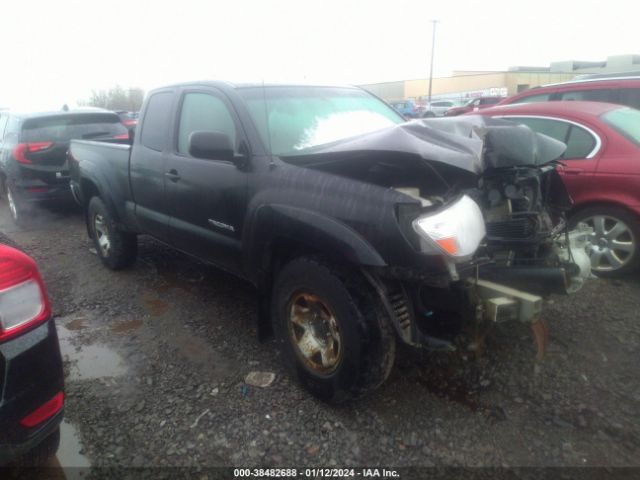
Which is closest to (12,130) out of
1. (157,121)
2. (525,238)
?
(157,121)

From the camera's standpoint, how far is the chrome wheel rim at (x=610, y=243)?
4.14 m

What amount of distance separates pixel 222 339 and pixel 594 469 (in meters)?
2.51

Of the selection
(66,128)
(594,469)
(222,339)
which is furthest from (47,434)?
(66,128)

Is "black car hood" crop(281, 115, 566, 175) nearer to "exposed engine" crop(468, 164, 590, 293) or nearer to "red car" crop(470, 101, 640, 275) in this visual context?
"exposed engine" crop(468, 164, 590, 293)

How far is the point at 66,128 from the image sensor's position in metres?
7.35

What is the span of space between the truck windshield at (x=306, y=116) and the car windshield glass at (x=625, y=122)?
2.10m

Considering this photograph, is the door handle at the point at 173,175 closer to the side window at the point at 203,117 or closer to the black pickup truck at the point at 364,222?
the black pickup truck at the point at 364,222

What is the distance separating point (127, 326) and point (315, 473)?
2.31 m

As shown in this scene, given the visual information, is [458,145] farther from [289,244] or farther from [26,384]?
[26,384]

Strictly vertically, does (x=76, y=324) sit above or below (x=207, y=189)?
below

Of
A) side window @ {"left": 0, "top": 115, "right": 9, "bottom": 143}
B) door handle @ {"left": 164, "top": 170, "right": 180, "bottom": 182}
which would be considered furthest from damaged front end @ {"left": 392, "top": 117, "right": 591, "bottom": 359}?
side window @ {"left": 0, "top": 115, "right": 9, "bottom": 143}

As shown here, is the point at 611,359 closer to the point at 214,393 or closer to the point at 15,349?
the point at 214,393

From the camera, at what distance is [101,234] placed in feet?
17.0

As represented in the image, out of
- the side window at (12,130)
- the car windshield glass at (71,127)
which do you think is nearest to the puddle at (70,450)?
the car windshield glass at (71,127)
